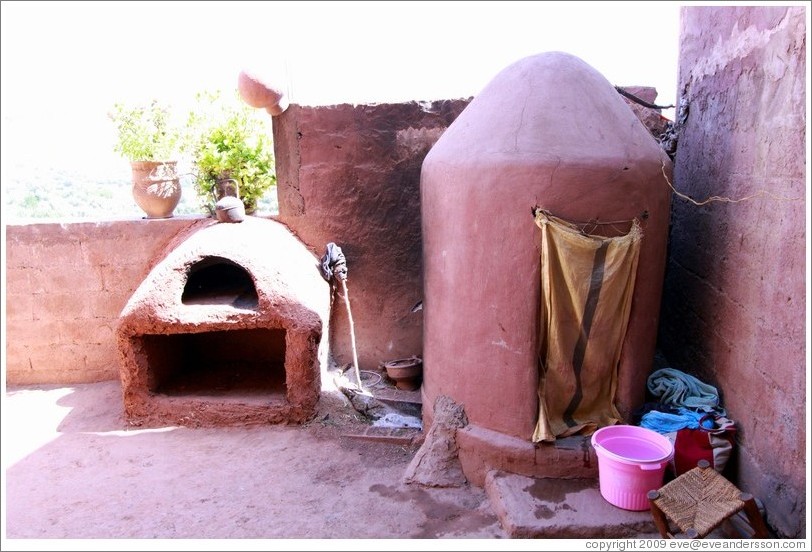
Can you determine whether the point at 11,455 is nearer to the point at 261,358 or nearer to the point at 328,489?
the point at 261,358

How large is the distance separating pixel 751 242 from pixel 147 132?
518 cm

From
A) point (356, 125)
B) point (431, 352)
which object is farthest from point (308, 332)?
point (356, 125)

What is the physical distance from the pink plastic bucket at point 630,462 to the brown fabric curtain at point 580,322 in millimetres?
175

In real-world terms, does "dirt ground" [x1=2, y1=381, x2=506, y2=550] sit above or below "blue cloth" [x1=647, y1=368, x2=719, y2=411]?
below

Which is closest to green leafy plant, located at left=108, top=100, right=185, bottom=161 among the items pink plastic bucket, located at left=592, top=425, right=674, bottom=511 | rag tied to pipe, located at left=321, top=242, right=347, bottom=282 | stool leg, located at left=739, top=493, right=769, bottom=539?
rag tied to pipe, located at left=321, top=242, right=347, bottom=282

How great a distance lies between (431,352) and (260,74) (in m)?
2.78

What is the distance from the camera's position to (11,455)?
4.50 m

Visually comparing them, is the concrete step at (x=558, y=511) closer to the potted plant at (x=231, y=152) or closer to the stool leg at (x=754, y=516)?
the stool leg at (x=754, y=516)

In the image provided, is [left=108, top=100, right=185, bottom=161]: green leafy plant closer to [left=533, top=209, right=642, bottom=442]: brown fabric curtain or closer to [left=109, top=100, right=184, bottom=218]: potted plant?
[left=109, top=100, right=184, bottom=218]: potted plant

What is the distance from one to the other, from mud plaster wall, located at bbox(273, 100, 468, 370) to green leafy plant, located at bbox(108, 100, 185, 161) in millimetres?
1071

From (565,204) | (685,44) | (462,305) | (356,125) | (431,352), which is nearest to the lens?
(565,204)

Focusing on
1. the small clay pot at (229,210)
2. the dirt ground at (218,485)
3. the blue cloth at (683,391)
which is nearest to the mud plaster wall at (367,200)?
the small clay pot at (229,210)

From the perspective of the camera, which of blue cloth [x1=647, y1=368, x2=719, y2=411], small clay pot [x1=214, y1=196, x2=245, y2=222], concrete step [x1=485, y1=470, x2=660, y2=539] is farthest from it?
small clay pot [x1=214, y1=196, x2=245, y2=222]

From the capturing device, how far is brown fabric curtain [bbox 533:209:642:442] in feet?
11.2
